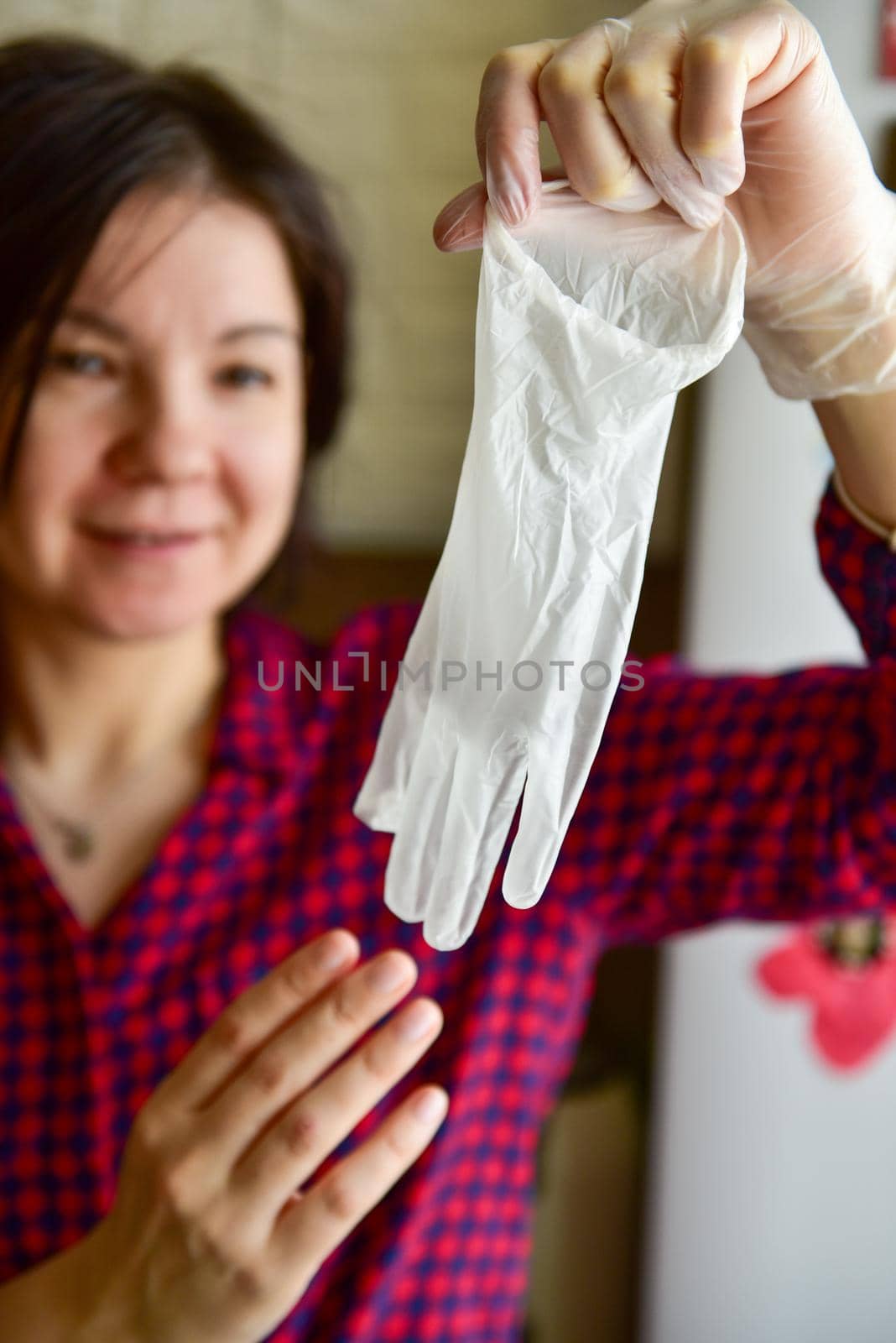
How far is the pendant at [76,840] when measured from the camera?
2.15 feet

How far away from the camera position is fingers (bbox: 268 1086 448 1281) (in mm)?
402

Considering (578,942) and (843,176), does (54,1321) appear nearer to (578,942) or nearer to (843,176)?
(578,942)

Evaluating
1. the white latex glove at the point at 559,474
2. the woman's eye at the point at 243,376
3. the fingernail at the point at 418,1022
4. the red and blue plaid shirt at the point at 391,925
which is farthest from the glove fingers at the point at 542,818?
the woman's eye at the point at 243,376

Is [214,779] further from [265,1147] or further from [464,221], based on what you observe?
[464,221]

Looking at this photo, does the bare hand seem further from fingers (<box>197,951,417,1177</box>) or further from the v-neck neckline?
the v-neck neckline

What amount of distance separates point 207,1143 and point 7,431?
13.7 inches

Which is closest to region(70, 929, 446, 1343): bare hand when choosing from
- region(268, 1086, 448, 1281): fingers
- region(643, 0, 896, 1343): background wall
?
region(268, 1086, 448, 1281): fingers

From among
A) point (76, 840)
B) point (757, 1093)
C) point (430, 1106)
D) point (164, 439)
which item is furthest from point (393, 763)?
point (757, 1093)

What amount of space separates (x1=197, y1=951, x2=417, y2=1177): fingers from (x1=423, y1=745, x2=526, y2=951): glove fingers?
7 centimetres

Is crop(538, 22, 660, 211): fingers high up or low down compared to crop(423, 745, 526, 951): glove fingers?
up

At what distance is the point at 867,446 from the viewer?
1.33 feet

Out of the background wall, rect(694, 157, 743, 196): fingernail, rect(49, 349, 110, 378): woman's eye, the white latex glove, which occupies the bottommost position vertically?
the background wall

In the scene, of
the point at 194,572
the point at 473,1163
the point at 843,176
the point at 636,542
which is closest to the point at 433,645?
the point at 636,542

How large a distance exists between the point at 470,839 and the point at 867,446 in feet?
0.68
